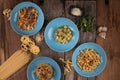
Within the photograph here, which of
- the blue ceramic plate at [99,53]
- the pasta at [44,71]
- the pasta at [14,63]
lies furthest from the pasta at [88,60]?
the pasta at [14,63]

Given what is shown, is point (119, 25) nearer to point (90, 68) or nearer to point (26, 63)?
point (90, 68)

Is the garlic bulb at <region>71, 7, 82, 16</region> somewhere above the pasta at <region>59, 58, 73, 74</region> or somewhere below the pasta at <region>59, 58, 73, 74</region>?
above

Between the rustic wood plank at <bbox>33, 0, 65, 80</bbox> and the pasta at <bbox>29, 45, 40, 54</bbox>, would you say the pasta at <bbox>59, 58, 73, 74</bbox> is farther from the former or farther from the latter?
the pasta at <bbox>29, 45, 40, 54</bbox>

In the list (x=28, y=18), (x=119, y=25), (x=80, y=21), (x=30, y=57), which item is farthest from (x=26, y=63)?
(x=119, y=25)

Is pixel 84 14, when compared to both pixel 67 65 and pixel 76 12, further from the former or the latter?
pixel 67 65

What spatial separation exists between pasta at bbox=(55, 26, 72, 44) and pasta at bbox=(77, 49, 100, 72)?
0.30 ft

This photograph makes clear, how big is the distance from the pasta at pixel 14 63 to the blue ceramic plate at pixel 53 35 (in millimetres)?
130

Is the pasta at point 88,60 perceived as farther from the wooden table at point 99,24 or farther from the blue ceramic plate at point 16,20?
the blue ceramic plate at point 16,20

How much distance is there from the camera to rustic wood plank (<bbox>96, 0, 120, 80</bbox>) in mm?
1782

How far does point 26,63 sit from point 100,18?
42 centimetres

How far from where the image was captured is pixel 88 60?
1769 mm

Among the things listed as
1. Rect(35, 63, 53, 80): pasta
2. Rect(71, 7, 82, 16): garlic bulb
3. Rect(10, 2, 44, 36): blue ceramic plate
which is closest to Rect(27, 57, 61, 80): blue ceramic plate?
Rect(35, 63, 53, 80): pasta

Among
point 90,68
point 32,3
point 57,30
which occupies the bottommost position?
point 90,68

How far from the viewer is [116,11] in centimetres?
179
